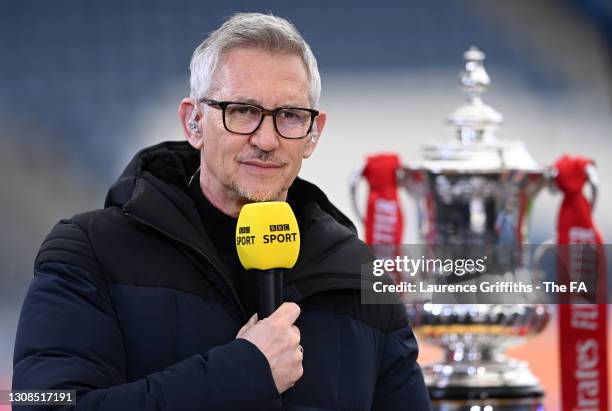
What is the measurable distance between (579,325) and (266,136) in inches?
46.6

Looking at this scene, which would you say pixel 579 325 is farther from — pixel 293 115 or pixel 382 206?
pixel 293 115

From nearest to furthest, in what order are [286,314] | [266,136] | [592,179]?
[286,314] → [266,136] → [592,179]

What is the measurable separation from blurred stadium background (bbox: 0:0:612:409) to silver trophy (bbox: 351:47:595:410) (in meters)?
2.40

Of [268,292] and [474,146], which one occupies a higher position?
[474,146]

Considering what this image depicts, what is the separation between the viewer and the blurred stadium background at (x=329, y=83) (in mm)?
4543

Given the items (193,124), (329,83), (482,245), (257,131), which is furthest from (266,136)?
(329,83)

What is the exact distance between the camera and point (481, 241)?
2066mm

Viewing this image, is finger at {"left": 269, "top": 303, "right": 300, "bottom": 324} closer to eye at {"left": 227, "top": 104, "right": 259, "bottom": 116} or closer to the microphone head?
the microphone head

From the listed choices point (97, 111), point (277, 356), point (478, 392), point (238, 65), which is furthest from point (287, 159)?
point (97, 111)

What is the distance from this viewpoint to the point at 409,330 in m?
1.29

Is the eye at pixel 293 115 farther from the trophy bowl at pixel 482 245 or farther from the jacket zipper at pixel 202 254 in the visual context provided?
the trophy bowl at pixel 482 245

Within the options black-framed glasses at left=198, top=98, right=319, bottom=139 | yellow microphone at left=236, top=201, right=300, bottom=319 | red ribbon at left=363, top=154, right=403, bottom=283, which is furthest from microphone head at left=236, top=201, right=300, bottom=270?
red ribbon at left=363, top=154, right=403, bottom=283

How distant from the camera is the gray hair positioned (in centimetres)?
120

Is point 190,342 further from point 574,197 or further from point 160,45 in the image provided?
point 160,45
